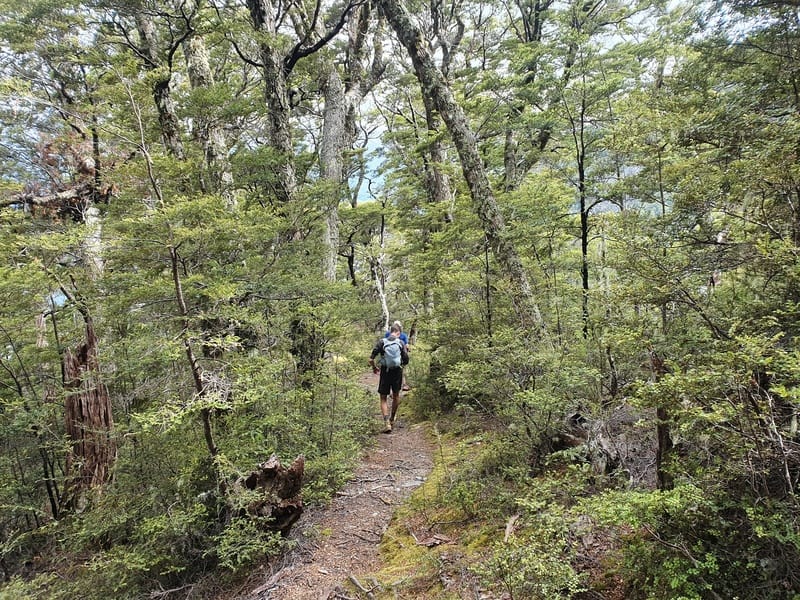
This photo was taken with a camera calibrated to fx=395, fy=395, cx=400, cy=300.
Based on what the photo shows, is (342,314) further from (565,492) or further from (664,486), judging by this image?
(664,486)

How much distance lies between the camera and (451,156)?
41.7 feet

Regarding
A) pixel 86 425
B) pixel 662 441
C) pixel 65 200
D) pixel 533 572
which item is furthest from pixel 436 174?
pixel 533 572

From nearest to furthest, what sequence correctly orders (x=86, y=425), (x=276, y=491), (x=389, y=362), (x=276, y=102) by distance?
(x=276, y=491)
(x=86, y=425)
(x=276, y=102)
(x=389, y=362)

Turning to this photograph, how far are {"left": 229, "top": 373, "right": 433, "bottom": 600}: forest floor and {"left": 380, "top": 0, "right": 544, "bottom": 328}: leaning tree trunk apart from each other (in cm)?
287

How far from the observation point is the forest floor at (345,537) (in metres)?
3.21

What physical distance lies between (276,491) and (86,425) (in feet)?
11.0

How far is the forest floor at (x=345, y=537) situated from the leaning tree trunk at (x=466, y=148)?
2.87 m

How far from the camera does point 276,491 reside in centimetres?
371

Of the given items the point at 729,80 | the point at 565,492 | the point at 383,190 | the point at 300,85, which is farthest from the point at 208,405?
the point at 383,190

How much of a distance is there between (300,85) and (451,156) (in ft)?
16.4

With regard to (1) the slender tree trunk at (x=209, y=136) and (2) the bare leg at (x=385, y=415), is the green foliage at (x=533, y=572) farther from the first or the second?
(1) the slender tree trunk at (x=209, y=136)

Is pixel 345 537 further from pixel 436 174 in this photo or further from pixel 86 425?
pixel 436 174

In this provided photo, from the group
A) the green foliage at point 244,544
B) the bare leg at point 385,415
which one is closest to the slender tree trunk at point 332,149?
the bare leg at point 385,415

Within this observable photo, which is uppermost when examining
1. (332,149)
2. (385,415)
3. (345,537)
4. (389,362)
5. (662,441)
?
(332,149)
